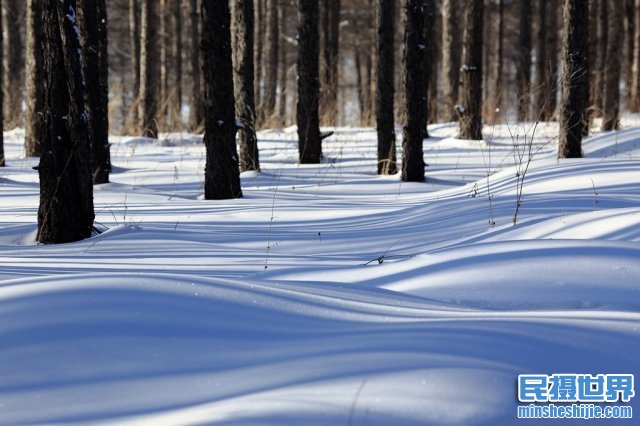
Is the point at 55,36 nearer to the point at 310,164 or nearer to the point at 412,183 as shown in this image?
the point at 412,183

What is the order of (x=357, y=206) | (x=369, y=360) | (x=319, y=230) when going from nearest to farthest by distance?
(x=369, y=360) → (x=319, y=230) → (x=357, y=206)

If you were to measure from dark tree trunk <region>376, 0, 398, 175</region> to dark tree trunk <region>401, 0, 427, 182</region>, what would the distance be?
1.17 meters

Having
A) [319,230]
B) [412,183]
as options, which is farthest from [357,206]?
[412,183]

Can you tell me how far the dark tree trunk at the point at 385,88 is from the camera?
928 centimetres

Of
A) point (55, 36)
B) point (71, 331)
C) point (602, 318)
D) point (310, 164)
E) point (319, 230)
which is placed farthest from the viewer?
point (310, 164)

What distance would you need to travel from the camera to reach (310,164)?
1032 centimetres

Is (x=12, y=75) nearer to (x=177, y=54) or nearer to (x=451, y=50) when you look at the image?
(x=177, y=54)

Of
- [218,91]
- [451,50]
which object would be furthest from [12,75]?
[218,91]

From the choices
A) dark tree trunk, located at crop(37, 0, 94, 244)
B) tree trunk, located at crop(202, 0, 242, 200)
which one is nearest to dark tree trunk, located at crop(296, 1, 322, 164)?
tree trunk, located at crop(202, 0, 242, 200)

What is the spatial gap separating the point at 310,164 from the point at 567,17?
3893 mm

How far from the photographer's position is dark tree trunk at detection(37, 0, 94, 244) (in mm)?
4695

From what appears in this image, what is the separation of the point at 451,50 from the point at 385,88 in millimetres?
5613

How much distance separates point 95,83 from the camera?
7617 millimetres

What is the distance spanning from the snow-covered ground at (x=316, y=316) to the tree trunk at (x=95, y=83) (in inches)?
102
